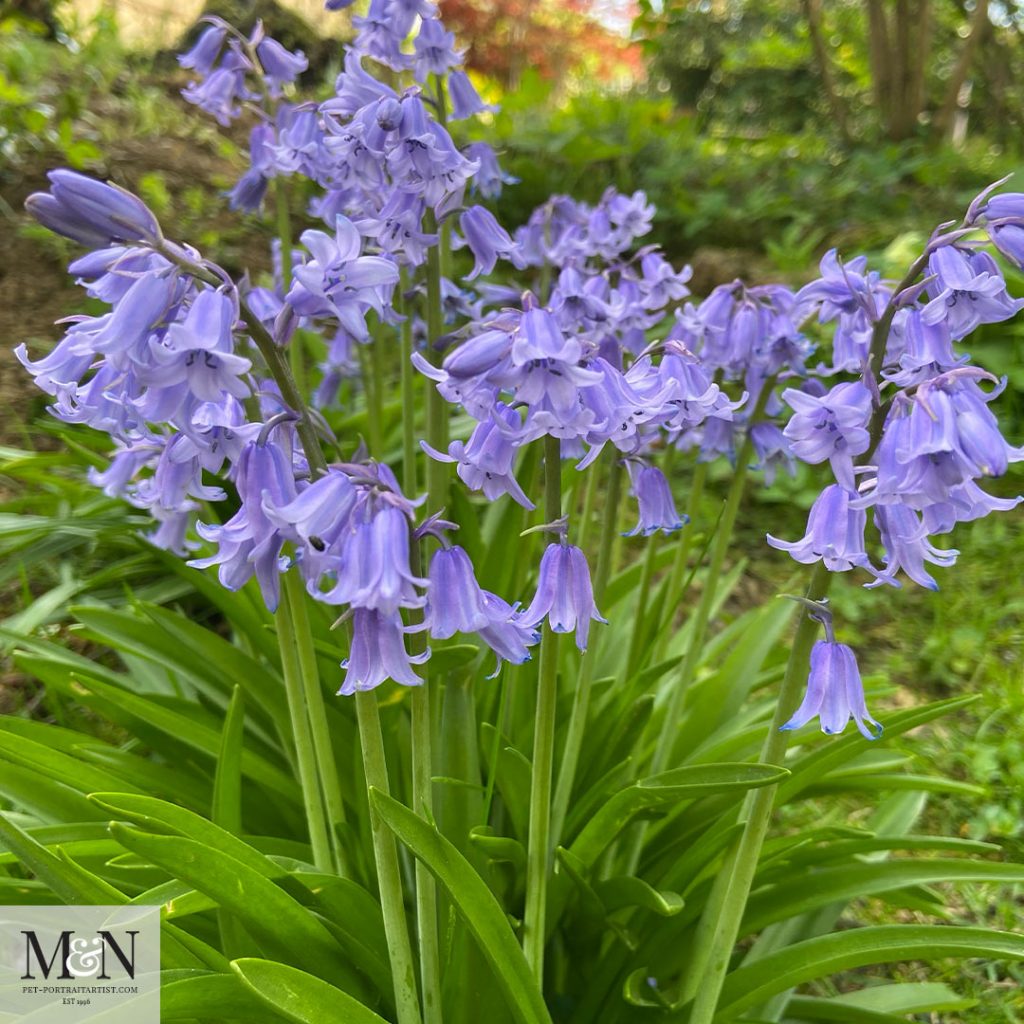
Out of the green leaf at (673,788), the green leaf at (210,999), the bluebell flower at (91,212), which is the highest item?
the bluebell flower at (91,212)

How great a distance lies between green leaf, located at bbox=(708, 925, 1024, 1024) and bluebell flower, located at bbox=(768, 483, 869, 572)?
836 millimetres

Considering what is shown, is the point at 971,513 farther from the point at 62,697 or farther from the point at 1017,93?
the point at 1017,93

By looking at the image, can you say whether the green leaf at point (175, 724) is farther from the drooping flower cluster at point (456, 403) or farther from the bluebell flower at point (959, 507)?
the bluebell flower at point (959, 507)

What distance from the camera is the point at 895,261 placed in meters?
4.57

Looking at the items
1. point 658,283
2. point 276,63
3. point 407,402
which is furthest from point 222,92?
point 658,283

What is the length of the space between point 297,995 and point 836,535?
40.4 inches

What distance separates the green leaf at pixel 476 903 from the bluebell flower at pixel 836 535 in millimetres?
664

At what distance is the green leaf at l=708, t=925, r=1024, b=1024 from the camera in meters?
1.57

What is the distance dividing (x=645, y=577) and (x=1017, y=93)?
8.28 m

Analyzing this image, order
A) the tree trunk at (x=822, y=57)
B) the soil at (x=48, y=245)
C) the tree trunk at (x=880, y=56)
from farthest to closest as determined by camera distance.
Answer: the tree trunk at (x=880, y=56) → the tree trunk at (x=822, y=57) → the soil at (x=48, y=245)

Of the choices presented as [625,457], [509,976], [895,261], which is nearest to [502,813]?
[509,976]

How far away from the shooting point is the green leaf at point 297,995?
→ 1195 mm

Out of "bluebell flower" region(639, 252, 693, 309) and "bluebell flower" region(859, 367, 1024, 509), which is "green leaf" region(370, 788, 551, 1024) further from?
"bluebell flower" region(639, 252, 693, 309)

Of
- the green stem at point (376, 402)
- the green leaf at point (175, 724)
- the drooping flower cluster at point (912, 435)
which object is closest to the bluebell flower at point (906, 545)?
the drooping flower cluster at point (912, 435)
